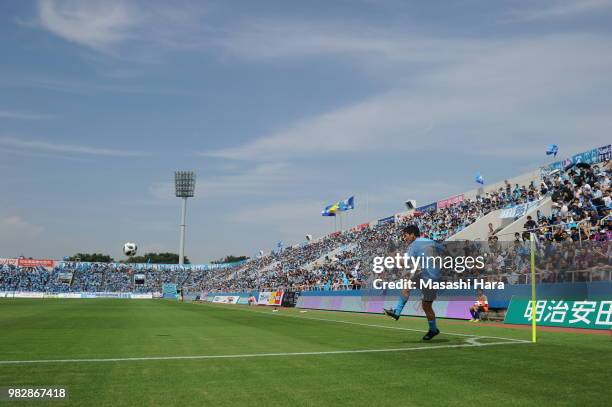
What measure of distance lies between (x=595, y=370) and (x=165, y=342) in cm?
904

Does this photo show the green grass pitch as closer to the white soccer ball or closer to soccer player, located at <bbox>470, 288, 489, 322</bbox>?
soccer player, located at <bbox>470, 288, 489, 322</bbox>

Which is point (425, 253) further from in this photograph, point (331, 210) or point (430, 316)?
point (331, 210)

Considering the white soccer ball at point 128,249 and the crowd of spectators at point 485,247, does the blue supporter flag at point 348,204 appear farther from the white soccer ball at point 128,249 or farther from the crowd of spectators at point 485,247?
the white soccer ball at point 128,249

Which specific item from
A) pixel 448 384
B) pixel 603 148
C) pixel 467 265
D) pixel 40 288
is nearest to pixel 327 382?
pixel 448 384

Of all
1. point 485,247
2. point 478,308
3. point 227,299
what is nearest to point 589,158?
point 485,247

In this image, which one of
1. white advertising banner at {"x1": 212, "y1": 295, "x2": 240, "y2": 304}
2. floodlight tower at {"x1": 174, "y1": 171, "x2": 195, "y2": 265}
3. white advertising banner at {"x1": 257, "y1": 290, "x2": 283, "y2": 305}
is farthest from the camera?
floodlight tower at {"x1": 174, "y1": 171, "x2": 195, "y2": 265}

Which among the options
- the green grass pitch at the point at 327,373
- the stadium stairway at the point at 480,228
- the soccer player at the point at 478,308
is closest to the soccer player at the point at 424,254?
the green grass pitch at the point at 327,373

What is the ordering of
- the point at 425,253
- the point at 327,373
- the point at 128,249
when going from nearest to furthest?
1. the point at 327,373
2. the point at 425,253
3. the point at 128,249

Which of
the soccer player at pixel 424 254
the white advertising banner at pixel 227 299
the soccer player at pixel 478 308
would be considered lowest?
the white advertising banner at pixel 227 299

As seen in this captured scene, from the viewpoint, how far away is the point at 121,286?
122m

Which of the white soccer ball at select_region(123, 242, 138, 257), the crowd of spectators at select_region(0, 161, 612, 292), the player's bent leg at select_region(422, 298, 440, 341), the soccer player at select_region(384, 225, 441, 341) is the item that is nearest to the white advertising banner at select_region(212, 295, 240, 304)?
the crowd of spectators at select_region(0, 161, 612, 292)

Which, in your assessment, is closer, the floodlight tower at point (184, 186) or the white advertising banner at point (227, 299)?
the white advertising banner at point (227, 299)

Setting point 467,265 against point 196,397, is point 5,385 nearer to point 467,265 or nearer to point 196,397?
point 196,397

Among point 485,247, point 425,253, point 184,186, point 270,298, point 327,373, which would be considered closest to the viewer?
point 327,373
